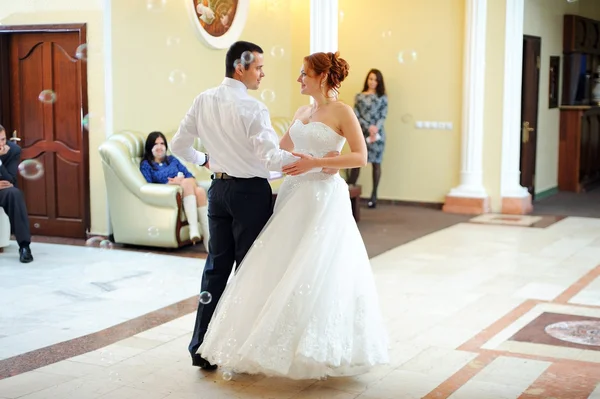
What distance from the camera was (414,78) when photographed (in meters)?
11.2

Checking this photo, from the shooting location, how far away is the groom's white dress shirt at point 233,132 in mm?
4062

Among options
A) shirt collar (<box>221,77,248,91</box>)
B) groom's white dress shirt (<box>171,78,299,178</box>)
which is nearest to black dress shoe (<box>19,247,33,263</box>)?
groom's white dress shirt (<box>171,78,299,178</box>)

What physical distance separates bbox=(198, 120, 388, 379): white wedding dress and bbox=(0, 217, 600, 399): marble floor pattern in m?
0.18

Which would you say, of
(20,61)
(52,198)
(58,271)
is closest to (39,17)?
(20,61)

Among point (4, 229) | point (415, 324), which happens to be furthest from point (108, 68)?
point (415, 324)

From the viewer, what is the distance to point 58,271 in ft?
23.0

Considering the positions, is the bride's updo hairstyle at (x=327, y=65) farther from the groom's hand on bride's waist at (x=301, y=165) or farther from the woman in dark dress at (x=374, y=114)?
the woman in dark dress at (x=374, y=114)

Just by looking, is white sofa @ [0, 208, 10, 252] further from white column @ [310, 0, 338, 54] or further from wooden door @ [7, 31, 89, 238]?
white column @ [310, 0, 338, 54]

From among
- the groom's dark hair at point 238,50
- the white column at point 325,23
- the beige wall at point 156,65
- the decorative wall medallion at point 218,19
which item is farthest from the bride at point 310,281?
the white column at point 325,23

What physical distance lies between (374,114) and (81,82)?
3.95 metres

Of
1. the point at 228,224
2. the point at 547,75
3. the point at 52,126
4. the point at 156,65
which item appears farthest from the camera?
the point at 547,75

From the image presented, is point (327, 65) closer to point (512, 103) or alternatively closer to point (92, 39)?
point (92, 39)

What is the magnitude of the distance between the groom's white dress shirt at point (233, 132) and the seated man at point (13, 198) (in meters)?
3.56

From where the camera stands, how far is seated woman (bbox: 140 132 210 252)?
25.7 ft
